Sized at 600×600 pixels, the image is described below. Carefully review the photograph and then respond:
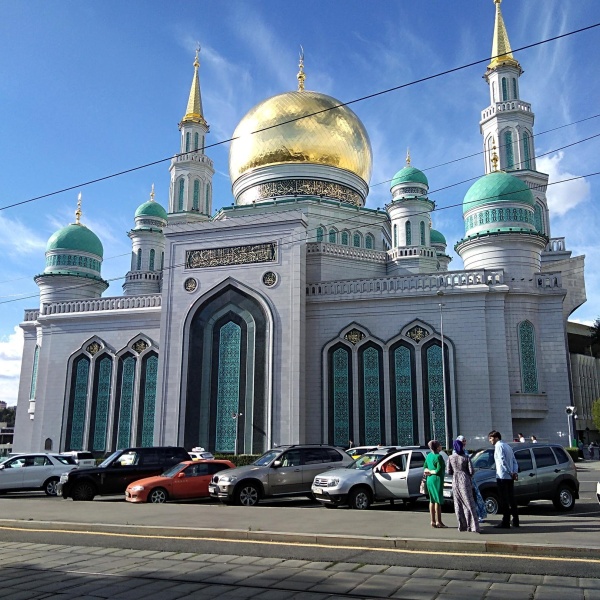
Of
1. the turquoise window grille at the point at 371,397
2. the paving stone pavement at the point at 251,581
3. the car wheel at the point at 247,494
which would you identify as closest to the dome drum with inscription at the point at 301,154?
the turquoise window grille at the point at 371,397

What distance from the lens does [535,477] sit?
10828mm

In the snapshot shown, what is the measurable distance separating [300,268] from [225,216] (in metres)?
7.97

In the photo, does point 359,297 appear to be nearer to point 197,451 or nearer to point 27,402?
point 197,451

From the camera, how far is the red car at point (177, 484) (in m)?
13.0

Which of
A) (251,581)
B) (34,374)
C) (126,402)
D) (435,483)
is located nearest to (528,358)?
(435,483)

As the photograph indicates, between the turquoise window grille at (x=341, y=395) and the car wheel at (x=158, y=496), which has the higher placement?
the turquoise window grille at (x=341, y=395)

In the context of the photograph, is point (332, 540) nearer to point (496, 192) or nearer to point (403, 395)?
point (403, 395)

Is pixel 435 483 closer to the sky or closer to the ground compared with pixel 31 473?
closer to the sky

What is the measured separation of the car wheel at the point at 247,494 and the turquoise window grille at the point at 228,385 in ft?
40.7

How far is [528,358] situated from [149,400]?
52.8 feet

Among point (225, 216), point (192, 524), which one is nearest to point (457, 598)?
point (192, 524)

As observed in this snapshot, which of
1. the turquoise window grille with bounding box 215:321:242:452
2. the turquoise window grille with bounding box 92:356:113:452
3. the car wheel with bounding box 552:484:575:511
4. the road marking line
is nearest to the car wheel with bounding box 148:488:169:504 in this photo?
the road marking line

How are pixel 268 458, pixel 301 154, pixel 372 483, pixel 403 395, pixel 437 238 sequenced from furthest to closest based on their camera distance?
1. pixel 437 238
2. pixel 301 154
3. pixel 403 395
4. pixel 268 458
5. pixel 372 483

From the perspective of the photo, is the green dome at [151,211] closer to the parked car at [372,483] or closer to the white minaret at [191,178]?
the white minaret at [191,178]
